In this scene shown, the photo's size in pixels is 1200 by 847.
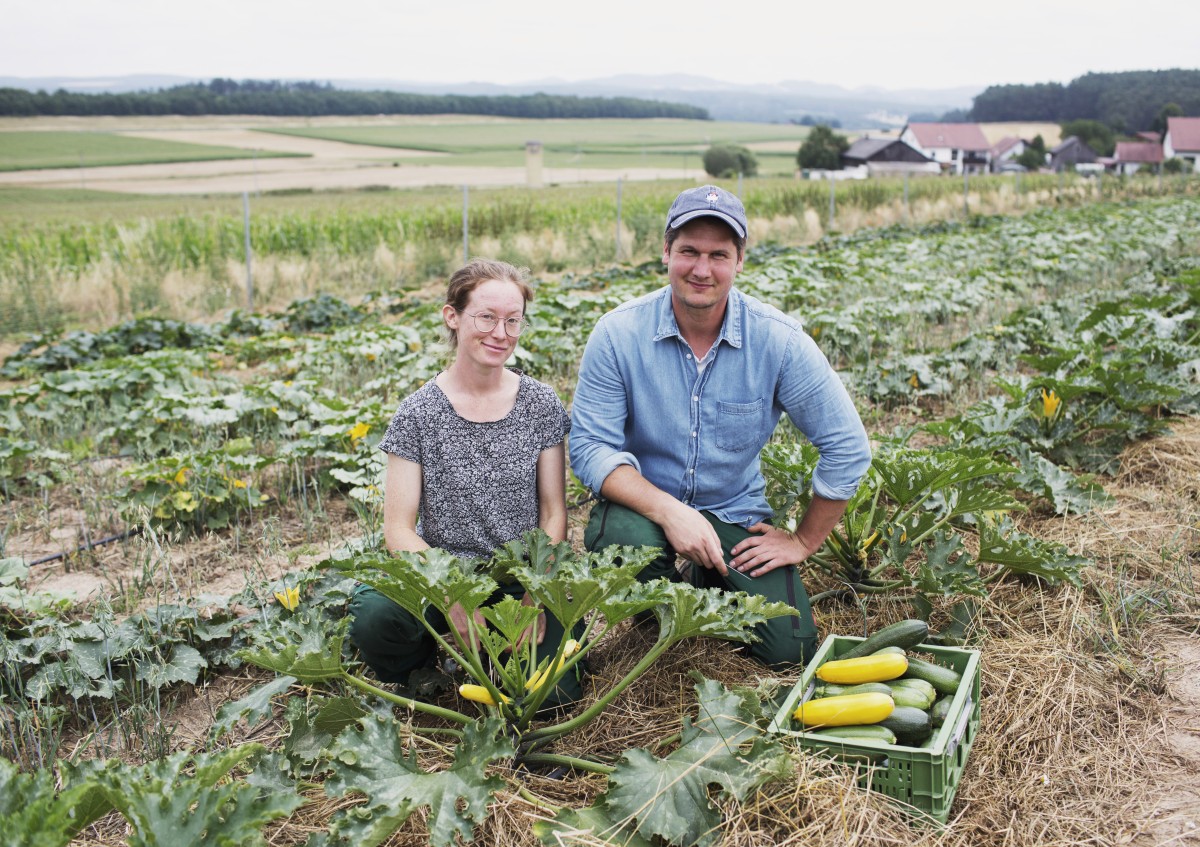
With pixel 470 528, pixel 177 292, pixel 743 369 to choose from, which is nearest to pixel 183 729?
pixel 470 528

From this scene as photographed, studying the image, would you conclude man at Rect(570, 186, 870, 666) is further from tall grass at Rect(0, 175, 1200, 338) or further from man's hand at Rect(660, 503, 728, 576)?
tall grass at Rect(0, 175, 1200, 338)

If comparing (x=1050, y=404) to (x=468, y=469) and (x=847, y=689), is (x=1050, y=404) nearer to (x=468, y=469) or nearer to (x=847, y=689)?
(x=847, y=689)

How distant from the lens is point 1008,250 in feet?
49.3

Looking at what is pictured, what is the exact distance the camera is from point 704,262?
11.1ft

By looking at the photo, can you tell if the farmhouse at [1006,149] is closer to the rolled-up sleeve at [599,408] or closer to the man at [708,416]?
the man at [708,416]

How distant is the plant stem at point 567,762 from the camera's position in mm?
2668

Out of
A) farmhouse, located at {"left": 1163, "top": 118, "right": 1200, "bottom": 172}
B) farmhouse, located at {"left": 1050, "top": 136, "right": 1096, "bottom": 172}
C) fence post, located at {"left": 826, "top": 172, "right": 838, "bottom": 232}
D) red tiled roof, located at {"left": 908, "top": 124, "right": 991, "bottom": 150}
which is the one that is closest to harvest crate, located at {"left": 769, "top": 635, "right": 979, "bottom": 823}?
fence post, located at {"left": 826, "top": 172, "right": 838, "bottom": 232}

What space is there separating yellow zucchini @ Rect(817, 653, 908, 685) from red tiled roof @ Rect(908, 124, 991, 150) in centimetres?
10203

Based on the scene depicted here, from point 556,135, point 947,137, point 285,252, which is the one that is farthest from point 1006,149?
point 285,252

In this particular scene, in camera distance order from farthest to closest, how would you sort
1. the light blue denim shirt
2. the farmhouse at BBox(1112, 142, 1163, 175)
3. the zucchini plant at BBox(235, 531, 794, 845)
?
the farmhouse at BBox(1112, 142, 1163, 175) → the light blue denim shirt → the zucchini plant at BBox(235, 531, 794, 845)

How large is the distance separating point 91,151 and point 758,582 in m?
53.7

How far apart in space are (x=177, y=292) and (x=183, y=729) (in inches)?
445

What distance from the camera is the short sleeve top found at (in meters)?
3.40

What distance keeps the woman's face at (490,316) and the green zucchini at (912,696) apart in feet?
5.38
